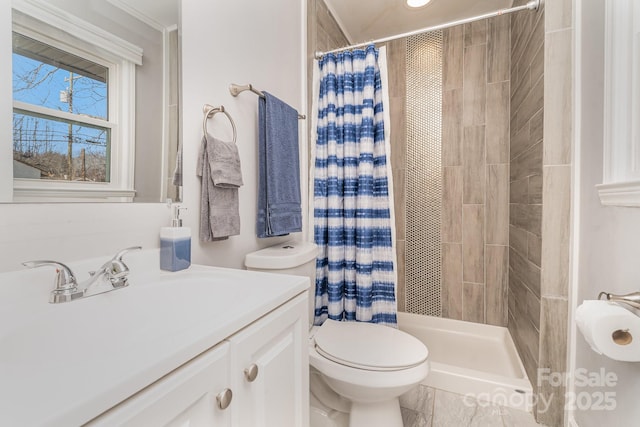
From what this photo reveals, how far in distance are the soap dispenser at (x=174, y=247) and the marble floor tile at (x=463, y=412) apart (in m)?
1.33

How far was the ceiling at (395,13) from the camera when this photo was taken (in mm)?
1961

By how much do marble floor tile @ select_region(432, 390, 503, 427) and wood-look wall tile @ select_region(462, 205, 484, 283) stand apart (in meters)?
0.90

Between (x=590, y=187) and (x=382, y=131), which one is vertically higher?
(x=382, y=131)

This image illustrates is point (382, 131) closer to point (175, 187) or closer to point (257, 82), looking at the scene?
point (257, 82)

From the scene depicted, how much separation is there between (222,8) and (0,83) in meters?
0.83

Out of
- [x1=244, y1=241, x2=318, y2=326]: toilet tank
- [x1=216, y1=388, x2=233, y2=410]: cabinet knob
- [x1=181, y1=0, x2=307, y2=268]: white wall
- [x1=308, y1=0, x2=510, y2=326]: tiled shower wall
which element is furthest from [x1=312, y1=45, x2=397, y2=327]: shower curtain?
[x1=216, y1=388, x2=233, y2=410]: cabinet knob

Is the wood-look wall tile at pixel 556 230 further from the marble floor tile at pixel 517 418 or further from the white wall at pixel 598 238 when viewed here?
the marble floor tile at pixel 517 418

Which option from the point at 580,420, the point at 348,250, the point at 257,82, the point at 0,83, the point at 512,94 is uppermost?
the point at 512,94

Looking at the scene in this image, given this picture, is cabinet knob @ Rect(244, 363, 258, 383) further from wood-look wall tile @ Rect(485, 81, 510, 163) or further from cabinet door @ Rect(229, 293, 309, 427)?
wood-look wall tile @ Rect(485, 81, 510, 163)

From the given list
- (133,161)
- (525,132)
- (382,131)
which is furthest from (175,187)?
(525,132)

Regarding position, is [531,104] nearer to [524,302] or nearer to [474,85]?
[474,85]

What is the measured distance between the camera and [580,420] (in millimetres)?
1154

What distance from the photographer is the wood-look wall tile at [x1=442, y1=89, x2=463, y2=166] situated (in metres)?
2.12

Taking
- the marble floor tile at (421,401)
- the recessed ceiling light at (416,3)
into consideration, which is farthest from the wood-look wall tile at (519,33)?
the marble floor tile at (421,401)
